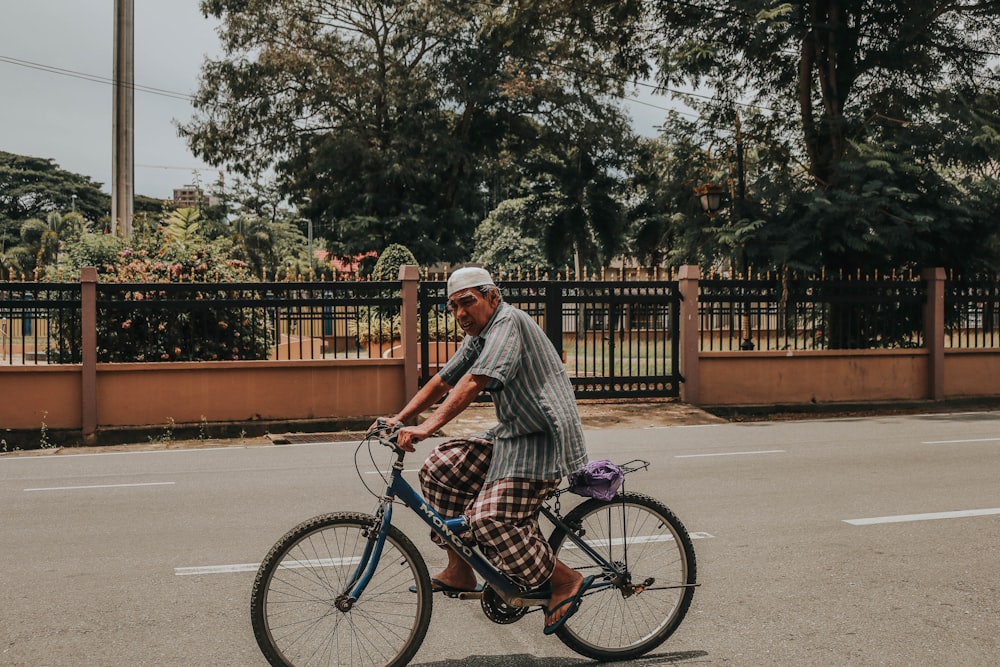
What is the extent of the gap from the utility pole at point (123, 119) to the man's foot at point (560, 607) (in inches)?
556

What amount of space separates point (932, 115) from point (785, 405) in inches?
242

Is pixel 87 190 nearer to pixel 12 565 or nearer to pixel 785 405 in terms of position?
pixel 785 405

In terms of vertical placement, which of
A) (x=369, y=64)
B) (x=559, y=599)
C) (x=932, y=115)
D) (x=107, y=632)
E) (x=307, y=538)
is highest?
(x=369, y=64)

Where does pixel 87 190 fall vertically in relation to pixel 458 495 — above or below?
above

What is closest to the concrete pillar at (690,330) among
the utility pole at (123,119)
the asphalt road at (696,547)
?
the asphalt road at (696,547)

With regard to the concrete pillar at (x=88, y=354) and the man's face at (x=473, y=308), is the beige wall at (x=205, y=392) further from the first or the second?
the man's face at (x=473, y=308)

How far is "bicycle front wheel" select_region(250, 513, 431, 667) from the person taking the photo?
12.9 feet

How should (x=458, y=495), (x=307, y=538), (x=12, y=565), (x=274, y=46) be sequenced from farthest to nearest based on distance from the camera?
1. (x=274, y=46)
2. (x=12, y=565)
3. (x=458, y=495)
4. (x=307, y=538)

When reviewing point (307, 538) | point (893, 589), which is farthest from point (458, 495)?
point (893, 589)

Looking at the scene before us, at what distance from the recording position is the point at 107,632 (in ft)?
15.9

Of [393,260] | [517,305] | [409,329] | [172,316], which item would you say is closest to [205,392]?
[172,316]

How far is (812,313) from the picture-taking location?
661 inches

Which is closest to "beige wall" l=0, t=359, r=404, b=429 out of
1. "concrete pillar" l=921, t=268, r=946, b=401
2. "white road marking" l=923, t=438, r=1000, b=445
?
"white road marking" l=923, t=438, r=1000, b=445

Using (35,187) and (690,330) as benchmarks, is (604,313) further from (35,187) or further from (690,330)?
(35,187)
